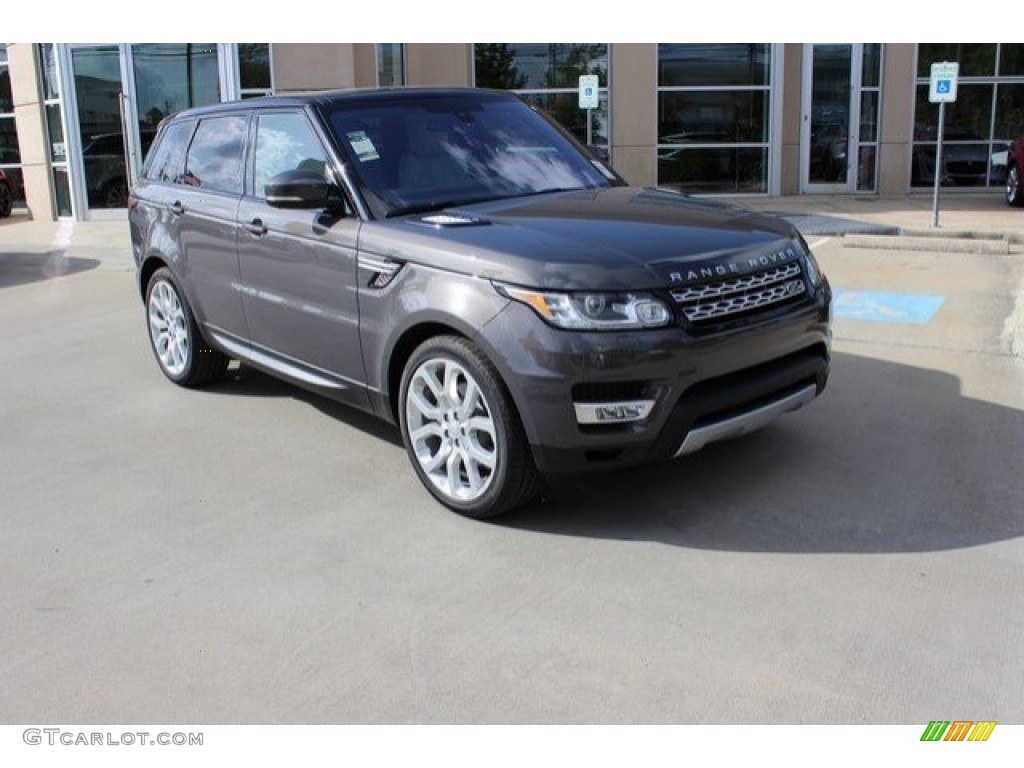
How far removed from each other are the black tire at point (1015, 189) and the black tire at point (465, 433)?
14518mm

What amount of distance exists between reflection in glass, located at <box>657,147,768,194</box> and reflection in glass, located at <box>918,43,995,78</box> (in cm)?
315

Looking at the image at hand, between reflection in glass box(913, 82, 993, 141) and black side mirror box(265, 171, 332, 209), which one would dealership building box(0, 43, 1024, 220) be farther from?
black side mirror box(265, 171, 332, 209)

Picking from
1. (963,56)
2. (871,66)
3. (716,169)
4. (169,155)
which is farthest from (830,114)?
(169,155)

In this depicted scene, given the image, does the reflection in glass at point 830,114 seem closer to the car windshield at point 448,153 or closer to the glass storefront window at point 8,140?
the car windshield at point 448,153

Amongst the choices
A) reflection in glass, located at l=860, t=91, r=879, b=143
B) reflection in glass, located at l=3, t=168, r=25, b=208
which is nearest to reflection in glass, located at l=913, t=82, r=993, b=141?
reflection in glass, located at l=860, t=91, r=879, b=143

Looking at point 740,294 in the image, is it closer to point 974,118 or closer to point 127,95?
point 127,95

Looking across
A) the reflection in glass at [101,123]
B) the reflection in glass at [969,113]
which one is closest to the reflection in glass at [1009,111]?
the reflection in glass at [969,113]

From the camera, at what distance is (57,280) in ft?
39.0

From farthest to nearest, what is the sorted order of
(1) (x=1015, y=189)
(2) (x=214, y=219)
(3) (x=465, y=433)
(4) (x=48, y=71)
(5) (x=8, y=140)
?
(5) (x=8, y=140) < (4) (x=48, y=71) < (1) (x=1015, y=189) < (2) (x=214, y=219) < (3) (x=465, y=433)

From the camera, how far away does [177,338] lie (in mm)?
6691

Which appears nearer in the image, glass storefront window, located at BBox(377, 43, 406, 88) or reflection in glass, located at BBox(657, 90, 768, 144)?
glass storefront window, located at BBox(377, 43, 406, 88)

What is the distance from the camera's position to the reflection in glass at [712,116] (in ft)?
61.7

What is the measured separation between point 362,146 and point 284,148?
0.61 meters

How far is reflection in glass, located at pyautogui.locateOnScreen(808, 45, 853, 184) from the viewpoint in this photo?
18303mm
